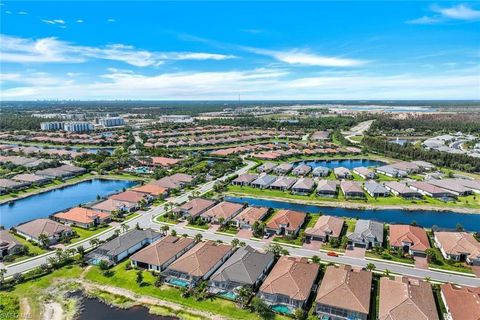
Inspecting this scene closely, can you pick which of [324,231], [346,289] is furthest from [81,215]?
[346,289]

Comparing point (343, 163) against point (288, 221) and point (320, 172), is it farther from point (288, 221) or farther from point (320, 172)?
point (288, 221)

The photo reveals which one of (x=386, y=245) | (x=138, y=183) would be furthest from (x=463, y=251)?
(x=138, y=183)

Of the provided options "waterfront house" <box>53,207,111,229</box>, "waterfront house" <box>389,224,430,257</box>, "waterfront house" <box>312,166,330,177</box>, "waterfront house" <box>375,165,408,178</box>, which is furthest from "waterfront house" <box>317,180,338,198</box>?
"waterfront house" <box>53,207,111,229</box>

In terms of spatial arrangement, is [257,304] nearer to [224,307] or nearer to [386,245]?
[224,307]

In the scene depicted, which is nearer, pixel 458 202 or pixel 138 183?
pixel 458 202

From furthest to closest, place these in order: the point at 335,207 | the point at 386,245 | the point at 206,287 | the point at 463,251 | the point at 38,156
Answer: the point at 38,156, the point at 335,207, the point at 386,245, the point at 463,251, the point at 206,287
